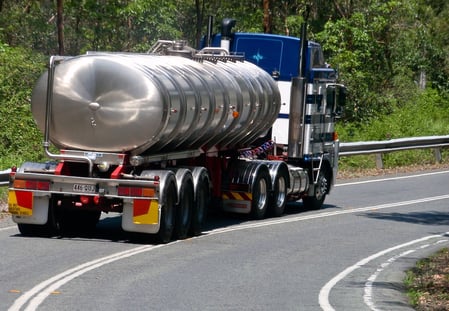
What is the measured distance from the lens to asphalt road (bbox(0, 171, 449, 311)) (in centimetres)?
1107

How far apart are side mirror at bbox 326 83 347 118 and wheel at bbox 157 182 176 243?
725 cm

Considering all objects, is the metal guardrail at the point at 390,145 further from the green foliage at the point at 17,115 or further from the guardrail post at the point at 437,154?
the green foliage at the point at 17,115

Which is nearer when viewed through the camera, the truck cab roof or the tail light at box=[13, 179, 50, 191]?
the tail light at box=[13, 179, 50, 191]

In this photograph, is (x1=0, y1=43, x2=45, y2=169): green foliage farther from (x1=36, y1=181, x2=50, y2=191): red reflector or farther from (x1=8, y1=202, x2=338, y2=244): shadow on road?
(x1=36, y1=181, x2=50, y2=191): red reflector

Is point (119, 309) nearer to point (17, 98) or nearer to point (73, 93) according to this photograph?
point (73, 93)

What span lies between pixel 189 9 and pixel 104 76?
42.3 m

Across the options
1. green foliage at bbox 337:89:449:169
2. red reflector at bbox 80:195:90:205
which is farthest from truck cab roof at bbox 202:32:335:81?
green foliage at bbox 337:89:449:169

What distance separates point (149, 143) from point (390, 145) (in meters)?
17.5

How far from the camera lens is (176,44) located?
18.1 m

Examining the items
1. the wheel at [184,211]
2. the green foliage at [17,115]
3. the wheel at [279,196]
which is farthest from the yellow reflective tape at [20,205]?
the green foliage at [17,115]

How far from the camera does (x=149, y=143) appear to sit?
15.3 metres

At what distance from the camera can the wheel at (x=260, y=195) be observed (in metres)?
19.3

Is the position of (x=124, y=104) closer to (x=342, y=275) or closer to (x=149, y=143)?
(x=149, y=143)

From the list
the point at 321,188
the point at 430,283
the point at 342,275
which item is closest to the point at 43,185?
the point at 342,275
